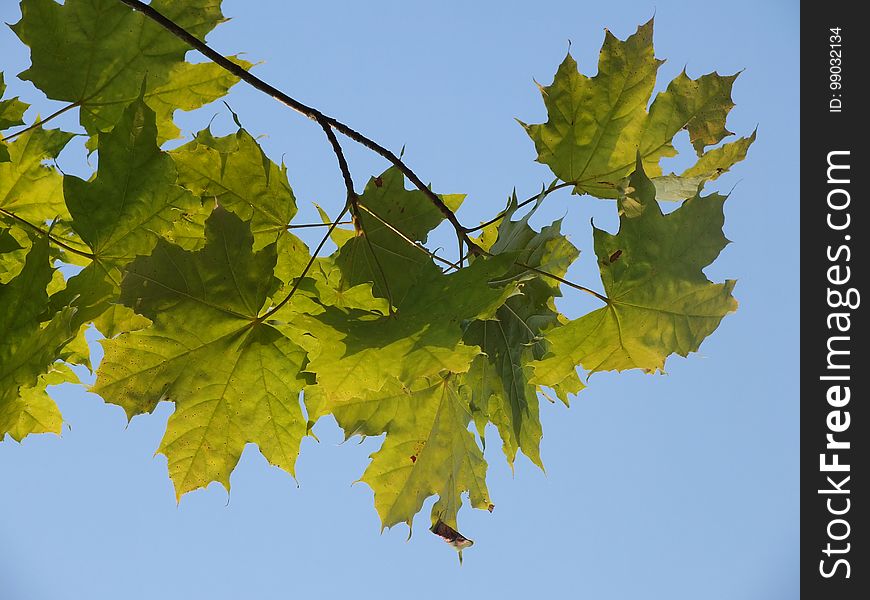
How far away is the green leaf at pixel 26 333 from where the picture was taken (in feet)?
2.23

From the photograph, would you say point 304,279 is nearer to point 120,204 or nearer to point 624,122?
point 120,204

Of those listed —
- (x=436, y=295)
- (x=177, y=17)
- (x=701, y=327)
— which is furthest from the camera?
(x=177, y=17)

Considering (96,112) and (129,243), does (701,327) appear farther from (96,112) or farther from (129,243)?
(96,112)

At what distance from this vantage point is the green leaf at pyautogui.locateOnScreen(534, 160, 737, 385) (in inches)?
31.9

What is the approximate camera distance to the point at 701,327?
818mm

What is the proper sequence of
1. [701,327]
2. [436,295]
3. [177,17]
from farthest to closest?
[177,17]
[701,327]
[436,295]

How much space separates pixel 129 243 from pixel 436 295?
34cm

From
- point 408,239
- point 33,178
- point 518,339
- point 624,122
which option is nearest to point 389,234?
point 408,239

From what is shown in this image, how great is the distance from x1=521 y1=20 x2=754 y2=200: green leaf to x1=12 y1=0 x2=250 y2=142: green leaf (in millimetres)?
428

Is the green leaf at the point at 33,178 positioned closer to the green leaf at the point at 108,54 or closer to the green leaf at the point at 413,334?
the green leaf at the point at 108,54

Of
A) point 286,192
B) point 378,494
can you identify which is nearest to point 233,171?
point 286,192

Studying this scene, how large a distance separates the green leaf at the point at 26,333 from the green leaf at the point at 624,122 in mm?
578

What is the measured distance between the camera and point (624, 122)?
0.97 meters

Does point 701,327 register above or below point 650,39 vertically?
below
